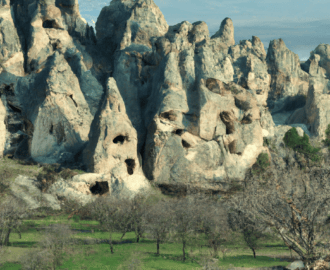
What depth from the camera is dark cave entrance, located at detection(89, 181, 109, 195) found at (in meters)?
42.8

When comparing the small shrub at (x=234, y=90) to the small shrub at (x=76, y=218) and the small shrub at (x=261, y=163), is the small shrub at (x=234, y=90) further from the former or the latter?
the small shrub at (x=76, y=218)

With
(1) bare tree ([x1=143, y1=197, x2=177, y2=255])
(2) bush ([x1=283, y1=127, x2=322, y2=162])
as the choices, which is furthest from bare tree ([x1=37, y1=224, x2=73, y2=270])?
(2) bush ([x1=283, y1=127, x2=322, y2=162])

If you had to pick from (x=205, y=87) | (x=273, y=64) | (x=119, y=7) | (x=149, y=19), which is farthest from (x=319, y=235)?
(x=273, y=64)

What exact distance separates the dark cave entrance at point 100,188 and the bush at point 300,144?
28.8 metres

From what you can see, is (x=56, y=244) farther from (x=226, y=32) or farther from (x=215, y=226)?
(x=226, y=32)

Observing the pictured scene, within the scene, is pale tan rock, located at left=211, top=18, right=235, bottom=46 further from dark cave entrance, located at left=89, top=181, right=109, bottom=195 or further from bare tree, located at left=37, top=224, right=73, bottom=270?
bare tree, located at left=37, top=224, right=73, bottom=270

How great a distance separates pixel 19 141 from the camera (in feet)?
164

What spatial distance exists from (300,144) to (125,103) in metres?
26.0

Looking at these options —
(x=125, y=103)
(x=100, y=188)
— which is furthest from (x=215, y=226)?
(x=125, y=103)

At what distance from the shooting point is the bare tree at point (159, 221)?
3017cm

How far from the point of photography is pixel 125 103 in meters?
53.1

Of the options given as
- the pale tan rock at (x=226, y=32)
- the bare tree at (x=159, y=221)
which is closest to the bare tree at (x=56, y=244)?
the bare tree at (x=159, y=221)

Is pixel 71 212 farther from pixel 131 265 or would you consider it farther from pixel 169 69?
pixel 169 69

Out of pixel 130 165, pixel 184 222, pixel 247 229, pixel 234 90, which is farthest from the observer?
pixel 234 90
